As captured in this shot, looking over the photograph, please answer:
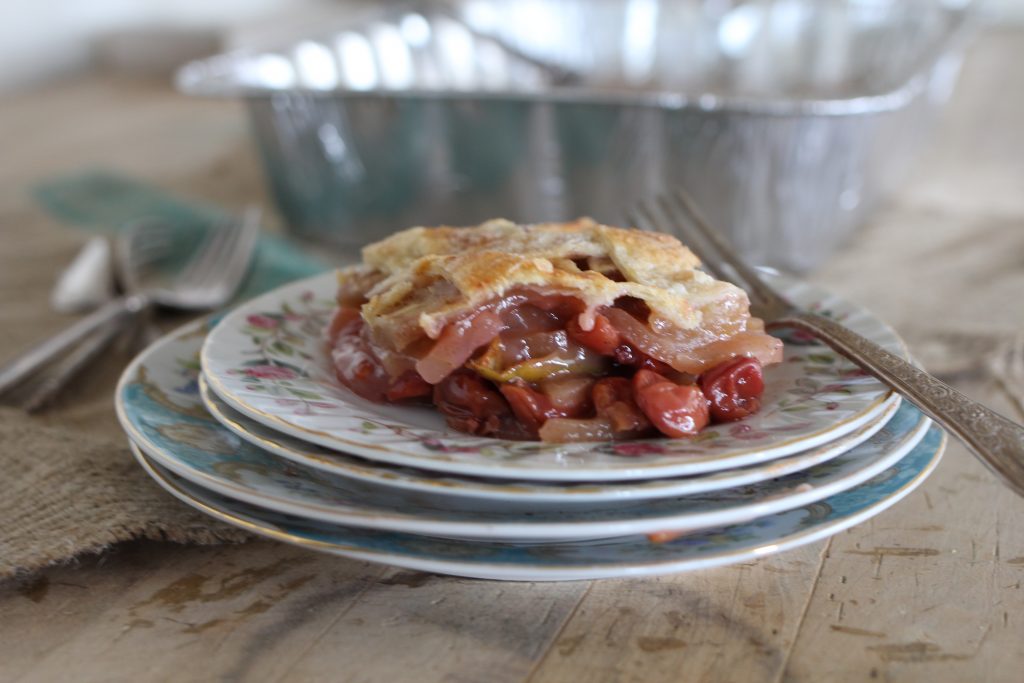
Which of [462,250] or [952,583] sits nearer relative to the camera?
[952,583]

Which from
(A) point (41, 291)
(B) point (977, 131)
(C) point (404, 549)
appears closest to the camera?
(C) point (404, 549)

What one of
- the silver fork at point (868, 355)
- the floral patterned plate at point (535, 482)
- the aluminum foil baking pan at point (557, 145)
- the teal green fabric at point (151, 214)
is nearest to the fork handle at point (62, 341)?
the teal green fabric at point (151, 214)

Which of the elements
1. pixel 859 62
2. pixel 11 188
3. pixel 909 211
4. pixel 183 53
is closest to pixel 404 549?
pixel 909 211

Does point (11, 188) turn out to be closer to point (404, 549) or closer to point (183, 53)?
point (183, 53)

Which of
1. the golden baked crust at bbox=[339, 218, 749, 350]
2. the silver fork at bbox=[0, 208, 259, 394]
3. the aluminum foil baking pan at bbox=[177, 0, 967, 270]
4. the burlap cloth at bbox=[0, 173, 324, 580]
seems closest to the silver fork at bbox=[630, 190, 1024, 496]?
the golden baked crust at bbox=[339, 218, 749, 350]

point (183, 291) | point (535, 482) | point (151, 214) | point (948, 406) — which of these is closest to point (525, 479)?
point (535, 482)

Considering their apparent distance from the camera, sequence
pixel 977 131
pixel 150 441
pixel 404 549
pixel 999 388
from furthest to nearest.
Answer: pixel 977 131, pixel 999 388, pixel 150 441, pixel 404 549
